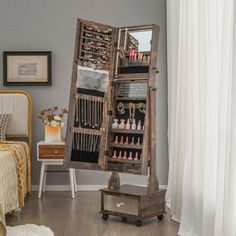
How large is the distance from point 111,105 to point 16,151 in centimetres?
126

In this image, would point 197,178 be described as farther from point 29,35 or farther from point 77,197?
point 29,35

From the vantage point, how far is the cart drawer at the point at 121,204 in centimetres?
480

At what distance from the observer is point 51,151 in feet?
20.0

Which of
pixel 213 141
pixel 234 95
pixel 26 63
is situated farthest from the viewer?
pixel 26 63

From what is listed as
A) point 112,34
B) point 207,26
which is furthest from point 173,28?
point 207,26

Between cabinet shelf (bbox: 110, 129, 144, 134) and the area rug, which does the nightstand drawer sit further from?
the area rug

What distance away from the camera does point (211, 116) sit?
3.86m

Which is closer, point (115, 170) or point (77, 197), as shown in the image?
point (115, 170)

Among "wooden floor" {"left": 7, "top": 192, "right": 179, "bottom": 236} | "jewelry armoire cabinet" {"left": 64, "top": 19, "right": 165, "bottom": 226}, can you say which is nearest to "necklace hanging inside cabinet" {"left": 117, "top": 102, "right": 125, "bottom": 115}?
"jewelry armoire cabinet" {"left": 64, "top": 19, "right": 165, "bottom": 226}

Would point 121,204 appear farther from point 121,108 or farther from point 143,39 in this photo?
point 143,39

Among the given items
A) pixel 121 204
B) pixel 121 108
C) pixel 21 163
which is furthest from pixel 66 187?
pixel 121 108

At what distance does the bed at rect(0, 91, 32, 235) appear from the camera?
490cm

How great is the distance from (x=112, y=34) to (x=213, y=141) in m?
1.76

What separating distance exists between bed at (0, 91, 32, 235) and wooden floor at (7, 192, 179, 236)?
187 millimetres
